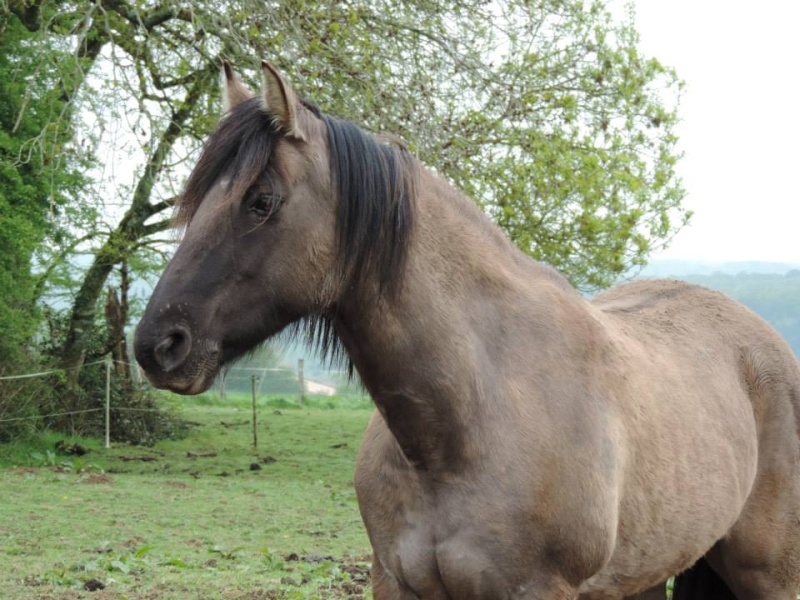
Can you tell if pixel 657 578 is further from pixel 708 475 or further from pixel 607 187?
pixel 607 187

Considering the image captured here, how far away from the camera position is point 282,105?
2.83 meters

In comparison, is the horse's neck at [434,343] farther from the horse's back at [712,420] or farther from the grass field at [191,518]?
the grass field at [191,518]

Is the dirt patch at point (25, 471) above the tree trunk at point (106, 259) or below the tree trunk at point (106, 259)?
below

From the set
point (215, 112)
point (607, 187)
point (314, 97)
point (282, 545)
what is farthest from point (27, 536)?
point (607, 187)

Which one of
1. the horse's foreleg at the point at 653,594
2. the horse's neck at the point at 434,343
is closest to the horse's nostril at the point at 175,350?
the horse's neck at the point at 434,343

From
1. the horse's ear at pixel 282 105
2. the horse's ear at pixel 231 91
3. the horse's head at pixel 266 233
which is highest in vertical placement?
the horse's ear at pixel 231 91

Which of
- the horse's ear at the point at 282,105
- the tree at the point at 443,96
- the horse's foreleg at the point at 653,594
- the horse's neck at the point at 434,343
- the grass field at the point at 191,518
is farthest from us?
the tree at the point at 443,96

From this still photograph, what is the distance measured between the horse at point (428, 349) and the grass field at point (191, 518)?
2.74 metres

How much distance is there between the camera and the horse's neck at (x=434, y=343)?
3018 mm

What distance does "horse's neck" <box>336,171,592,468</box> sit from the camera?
9.90ft

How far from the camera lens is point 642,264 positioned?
15633 millimetres

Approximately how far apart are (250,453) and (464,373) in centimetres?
1259

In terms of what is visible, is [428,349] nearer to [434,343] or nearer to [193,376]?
[434,343]

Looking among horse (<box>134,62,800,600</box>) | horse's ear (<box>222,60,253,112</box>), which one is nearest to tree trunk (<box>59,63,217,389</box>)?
horse's ear (<box>222,60,253,112</box>)
